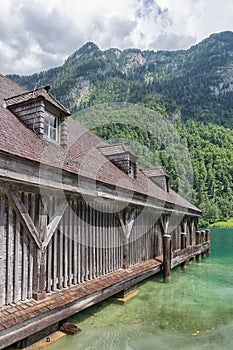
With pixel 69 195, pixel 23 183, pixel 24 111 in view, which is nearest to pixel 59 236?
pixel 69 195

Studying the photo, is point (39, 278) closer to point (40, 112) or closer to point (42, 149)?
point (42, 149)

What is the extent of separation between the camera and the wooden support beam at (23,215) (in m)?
6.11

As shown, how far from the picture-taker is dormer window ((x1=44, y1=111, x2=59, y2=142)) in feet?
26.7

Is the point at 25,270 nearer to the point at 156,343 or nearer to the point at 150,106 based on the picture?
the point at 156,343

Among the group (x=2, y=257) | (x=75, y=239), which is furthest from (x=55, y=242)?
(x=2, y=257)

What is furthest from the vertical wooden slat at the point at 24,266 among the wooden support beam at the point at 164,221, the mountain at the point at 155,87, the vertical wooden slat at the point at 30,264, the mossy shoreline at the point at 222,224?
the mountain at the point at 155,87

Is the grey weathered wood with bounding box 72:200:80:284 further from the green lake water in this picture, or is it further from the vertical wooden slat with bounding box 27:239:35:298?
the vertical wooden slat with bounding box 27:239:35:298

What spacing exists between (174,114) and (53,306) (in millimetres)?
124987

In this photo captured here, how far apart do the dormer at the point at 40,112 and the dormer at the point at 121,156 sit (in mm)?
4333

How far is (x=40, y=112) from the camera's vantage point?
302 inches

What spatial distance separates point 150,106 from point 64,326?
12311cm

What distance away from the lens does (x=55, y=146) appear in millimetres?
8227

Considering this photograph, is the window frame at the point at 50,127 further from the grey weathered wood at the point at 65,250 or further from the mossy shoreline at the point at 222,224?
the mossy shoreline at the point at 222,224

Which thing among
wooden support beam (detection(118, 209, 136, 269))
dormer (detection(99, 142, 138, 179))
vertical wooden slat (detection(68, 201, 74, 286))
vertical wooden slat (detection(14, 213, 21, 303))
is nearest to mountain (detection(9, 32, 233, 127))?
dormer (detection(99, 142, 138, 179))
